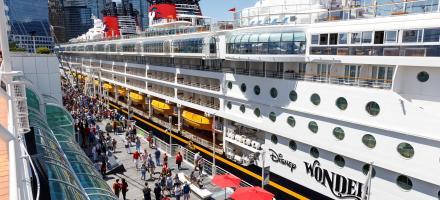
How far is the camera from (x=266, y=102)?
21.0 metres

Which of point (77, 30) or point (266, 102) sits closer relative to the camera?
point (266, 102)

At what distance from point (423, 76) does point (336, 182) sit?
7248 millimetres

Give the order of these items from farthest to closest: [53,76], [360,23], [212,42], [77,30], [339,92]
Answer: [77,30] → [212,42] → [53,76] → [339,92] → [360,23]

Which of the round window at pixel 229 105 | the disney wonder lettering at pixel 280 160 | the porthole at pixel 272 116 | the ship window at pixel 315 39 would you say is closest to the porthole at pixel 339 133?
the disney wonder lettering at pixel 280 160

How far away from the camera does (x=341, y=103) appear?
54.3 ft

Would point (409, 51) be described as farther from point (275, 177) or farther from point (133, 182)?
point (133, 182)

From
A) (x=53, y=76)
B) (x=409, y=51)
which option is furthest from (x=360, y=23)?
(x=53, y=76)

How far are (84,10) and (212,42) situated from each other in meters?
187

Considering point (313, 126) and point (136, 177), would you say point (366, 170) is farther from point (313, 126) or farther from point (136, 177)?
point (136, 177)

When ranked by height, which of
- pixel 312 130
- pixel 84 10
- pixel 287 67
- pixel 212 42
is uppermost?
pixel 84 10

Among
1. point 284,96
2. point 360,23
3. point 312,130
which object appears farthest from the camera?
point 284,96

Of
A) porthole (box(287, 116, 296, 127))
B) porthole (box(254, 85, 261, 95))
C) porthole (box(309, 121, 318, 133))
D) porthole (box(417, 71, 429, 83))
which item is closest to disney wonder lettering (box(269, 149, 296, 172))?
porthole (box(287, 116, 296, 127))

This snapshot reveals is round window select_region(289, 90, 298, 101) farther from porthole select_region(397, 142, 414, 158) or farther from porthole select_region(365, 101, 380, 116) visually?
porthole select_region(397, 142, 414, 158)

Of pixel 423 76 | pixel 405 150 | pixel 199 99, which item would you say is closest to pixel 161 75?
pixel 199 99
